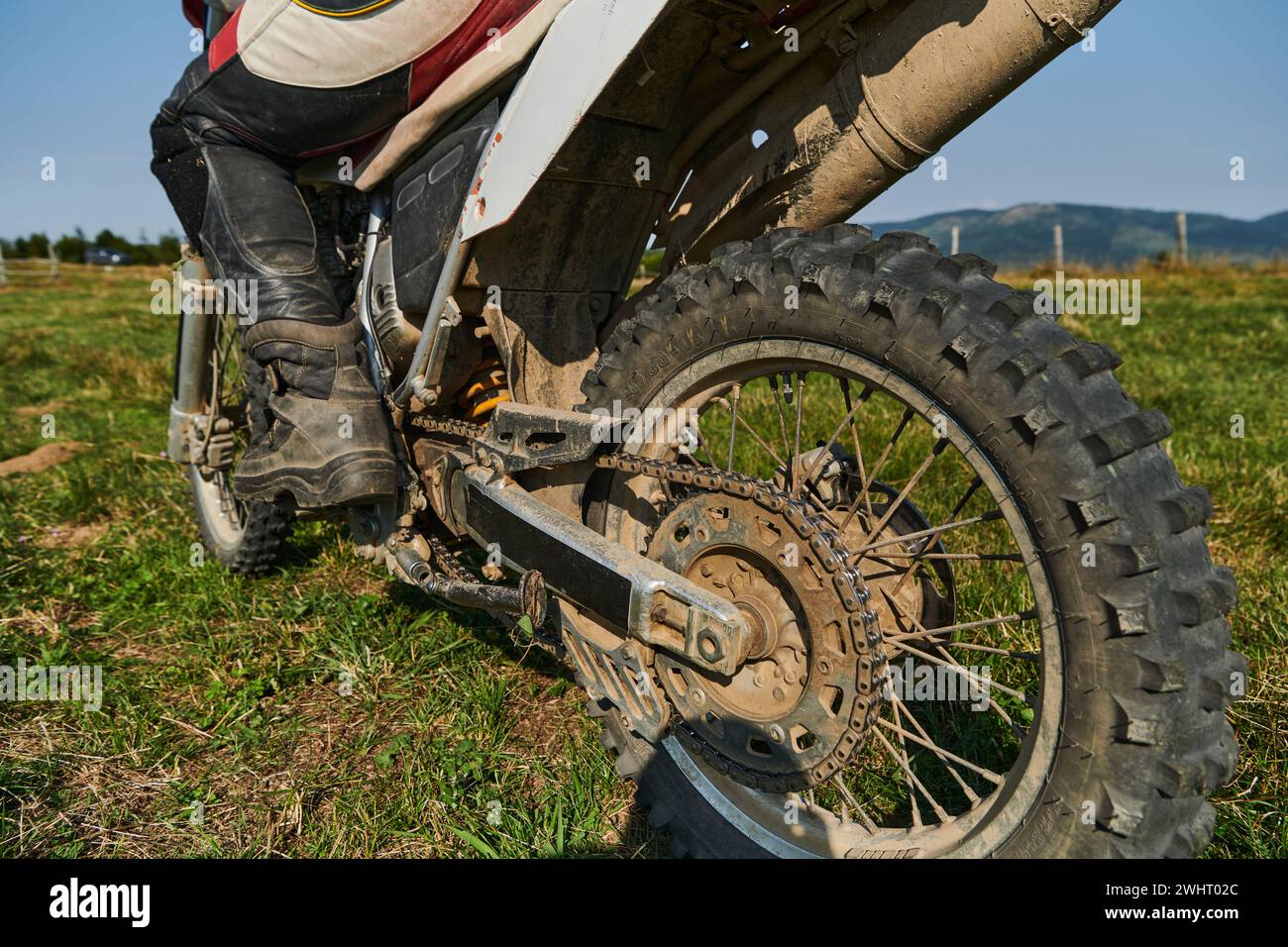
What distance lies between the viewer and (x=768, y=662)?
6.19ft

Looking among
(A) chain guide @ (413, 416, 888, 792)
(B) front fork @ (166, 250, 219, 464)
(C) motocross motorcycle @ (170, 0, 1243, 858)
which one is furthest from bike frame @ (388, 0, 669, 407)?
(B) front fork @ (166, 250, 219, 464)

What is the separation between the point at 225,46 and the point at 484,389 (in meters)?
1.10

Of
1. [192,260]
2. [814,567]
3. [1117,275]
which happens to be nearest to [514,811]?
[814,567]

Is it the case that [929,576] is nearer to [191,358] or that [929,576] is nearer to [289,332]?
[289,332]

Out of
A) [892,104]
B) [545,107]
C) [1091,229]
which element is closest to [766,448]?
[892,104]

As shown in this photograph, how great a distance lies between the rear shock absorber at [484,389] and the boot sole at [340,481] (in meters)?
0.30

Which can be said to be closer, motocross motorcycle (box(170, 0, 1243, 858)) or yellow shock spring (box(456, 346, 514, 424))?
motocross motorcycle (box(170, 0, 1243, 858))

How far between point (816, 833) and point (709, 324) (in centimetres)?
109

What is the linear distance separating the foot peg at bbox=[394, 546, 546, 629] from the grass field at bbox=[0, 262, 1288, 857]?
1.51ft

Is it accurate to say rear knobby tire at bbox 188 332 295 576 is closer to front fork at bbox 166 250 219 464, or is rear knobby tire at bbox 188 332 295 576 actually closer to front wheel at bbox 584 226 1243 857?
front fork at bbox 166 250 219 464

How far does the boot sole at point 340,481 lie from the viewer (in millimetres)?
2381

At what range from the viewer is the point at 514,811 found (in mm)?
2271

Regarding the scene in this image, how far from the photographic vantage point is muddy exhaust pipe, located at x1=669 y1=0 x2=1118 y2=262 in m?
1.57
